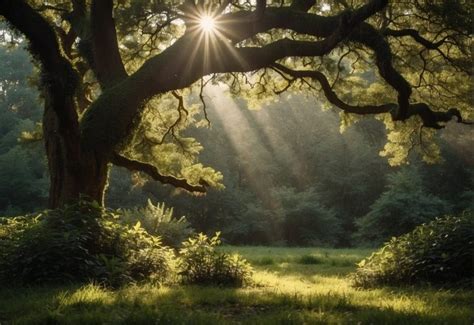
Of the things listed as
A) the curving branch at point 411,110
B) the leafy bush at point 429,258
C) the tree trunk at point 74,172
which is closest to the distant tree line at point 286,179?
the curving branch at point 411,110

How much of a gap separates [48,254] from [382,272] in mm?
6037

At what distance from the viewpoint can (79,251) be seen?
26.5 feet

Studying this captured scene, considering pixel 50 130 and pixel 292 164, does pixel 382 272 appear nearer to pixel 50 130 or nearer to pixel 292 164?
pixel 50 130

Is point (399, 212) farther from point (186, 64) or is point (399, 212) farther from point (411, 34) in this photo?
point (186, 64)

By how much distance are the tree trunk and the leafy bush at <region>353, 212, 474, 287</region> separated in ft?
19.6

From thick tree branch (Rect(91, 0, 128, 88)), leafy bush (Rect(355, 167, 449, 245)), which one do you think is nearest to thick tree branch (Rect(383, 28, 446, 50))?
thick tree branch (Rect(91, 0, 128, 88))

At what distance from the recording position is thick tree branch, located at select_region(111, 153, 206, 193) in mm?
13117

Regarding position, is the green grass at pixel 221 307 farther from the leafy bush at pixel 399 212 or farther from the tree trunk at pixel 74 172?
the leafy bush at pixel 399 212

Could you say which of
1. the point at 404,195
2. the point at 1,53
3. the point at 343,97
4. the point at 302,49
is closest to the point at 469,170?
the point at 404,195

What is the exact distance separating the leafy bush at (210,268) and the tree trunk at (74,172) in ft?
8.12

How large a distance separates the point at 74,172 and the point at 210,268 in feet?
12.3

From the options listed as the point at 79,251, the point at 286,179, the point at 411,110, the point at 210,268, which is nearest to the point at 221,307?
the point at 210,268

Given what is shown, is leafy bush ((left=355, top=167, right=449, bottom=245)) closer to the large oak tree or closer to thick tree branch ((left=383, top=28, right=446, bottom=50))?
the large oak tree

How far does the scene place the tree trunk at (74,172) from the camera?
10164 mm
